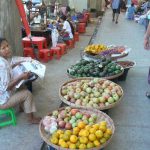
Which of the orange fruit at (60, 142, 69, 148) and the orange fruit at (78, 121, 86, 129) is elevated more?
the orange fruit at (78, 121, 86, 129)

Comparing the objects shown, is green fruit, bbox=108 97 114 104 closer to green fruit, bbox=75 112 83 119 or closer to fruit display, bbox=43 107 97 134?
fruit display, bbox=43 107 97 134

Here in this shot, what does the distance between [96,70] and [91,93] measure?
2.42 feet

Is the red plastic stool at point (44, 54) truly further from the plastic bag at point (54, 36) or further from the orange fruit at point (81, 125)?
the orange fruit at point (81, 125)

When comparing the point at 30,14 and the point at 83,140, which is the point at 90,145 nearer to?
the point at 83,140

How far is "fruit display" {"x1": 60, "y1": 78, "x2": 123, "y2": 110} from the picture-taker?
3617 mm

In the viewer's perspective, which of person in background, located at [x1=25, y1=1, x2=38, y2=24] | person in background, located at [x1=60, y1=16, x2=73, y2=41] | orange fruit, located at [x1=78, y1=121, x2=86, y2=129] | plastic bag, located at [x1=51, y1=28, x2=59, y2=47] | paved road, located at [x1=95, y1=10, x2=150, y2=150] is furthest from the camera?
person in background, located at [x1=60, y1=16, x2=73, y2=41]

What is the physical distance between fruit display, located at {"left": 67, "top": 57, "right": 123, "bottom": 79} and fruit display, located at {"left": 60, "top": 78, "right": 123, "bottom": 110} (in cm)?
23

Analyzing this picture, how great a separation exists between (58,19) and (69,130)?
5.70 meters

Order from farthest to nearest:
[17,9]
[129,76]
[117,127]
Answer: [129,76]
[17,9]
[117,127]

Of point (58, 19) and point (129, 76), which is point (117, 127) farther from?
point (58, 19)

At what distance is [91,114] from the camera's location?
3.33 metres

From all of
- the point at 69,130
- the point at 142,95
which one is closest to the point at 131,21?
the point at 142,95

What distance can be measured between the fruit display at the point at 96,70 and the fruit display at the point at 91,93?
23 cm

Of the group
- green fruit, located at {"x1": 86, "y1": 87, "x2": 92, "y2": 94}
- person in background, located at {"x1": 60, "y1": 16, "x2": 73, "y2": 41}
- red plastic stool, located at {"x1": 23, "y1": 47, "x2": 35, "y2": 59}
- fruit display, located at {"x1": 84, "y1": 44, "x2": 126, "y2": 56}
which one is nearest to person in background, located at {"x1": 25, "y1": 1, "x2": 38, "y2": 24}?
person in background, located at {"x1": 60, "y1": 16, "x2": 73, "y2": 41}
